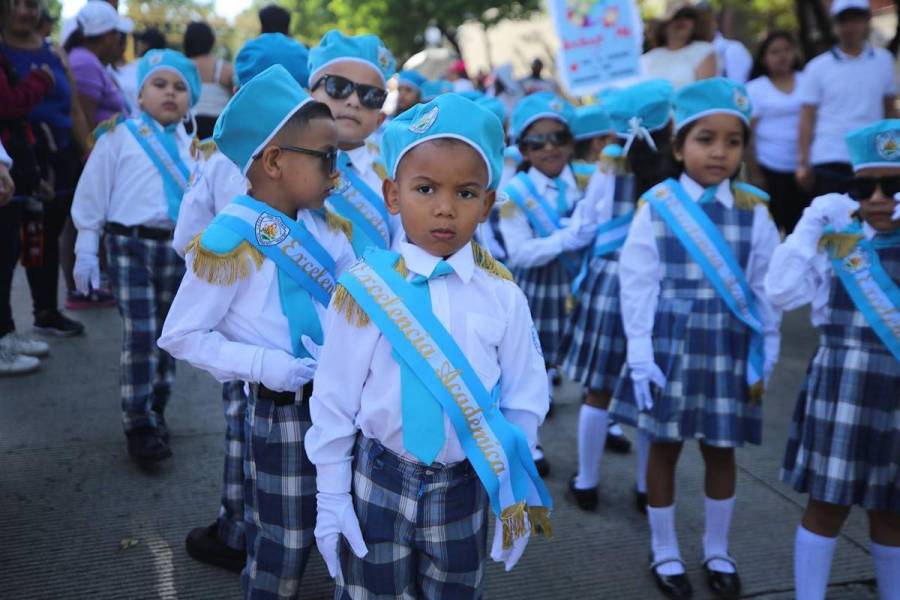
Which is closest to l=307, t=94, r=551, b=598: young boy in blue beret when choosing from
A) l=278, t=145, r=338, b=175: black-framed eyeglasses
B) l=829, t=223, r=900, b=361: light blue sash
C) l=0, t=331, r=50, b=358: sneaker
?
l=278, t=145, r=338, b=175: black-framed eyeglasses

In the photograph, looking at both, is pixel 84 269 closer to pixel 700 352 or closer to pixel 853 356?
pixel 700 352

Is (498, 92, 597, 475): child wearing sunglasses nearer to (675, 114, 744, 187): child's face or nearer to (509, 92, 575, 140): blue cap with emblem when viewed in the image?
(509, 92, 575, 140): blue cap with emblem

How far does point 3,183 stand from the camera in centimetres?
363

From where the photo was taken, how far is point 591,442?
4.16 m

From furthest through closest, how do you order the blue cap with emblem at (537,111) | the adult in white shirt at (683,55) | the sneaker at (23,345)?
the adult in white shirt at (683,55)
the sneaker at (23,345)
the blue cap with emblem at (537,111)

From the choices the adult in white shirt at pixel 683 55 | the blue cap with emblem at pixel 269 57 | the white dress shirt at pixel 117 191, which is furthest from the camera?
the adult in white shirt at pixel 683 55

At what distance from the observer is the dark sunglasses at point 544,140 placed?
15.5 ft

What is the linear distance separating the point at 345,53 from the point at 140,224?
1.53 metres

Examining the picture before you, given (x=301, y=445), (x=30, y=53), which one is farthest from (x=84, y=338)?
(x=301, y=445)

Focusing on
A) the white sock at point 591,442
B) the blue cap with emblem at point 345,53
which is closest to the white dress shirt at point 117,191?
the blue cap with emblem at point 345,53

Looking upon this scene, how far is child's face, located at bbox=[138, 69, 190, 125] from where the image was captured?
171 inches

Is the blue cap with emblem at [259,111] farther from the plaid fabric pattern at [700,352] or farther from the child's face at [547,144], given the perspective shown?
the child's face at [547,144]

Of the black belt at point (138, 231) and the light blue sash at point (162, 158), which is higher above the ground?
the light blue sash at point (162, 158)

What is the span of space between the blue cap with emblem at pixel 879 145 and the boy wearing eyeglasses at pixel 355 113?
1.77 meters
